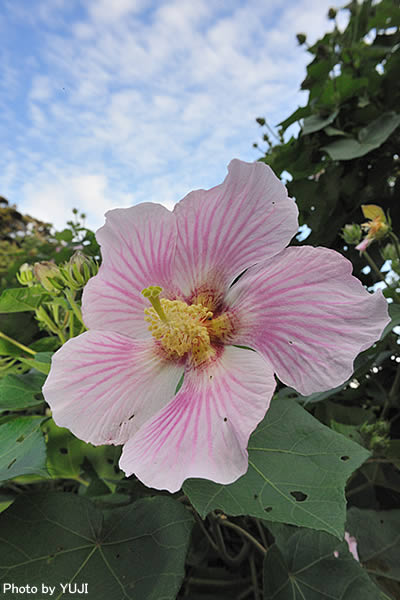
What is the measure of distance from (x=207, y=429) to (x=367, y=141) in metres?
0.99

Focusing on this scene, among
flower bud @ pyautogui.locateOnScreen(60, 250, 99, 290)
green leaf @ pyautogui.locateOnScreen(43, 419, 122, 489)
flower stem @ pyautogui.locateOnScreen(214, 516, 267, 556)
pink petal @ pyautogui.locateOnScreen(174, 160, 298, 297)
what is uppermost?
flower bud @ pyautogui.locateOnScreen(60, 250, 99, 290)

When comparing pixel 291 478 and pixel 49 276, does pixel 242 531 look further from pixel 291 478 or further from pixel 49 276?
pixel 49 276

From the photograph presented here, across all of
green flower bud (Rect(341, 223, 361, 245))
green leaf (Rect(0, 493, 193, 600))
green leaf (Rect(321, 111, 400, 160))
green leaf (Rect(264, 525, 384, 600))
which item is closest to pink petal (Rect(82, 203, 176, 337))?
green leaf (Rect(0, 493, 193, 600))

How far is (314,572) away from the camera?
1.82 feet

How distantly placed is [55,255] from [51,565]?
3.35 ft

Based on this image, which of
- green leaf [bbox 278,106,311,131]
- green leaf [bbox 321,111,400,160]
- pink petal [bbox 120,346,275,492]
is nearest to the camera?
pink petal [bbox 120,346,275,492]

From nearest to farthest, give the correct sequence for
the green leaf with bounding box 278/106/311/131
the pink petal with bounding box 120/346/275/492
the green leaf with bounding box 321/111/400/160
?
the pink petal with bounding box 120/346/275/492
the green leaf with bounding box 321/111/400/160
the green leaf with bounding box 278/106/311/131

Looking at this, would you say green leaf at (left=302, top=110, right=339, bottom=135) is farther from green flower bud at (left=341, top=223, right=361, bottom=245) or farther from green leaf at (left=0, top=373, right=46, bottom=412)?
green leaf at (left=0, top=373, right=46, bottom=412)

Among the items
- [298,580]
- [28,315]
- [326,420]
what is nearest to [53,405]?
[298,580]

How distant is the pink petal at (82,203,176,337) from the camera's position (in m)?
0.44

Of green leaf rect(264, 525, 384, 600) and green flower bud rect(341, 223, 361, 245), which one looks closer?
green leaf rect(264, 525, 384, 600)

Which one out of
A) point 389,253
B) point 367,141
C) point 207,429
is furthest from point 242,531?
point 367,141

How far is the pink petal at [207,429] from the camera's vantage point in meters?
0.33

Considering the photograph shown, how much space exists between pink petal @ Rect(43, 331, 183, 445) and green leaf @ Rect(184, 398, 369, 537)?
94 millimetres
